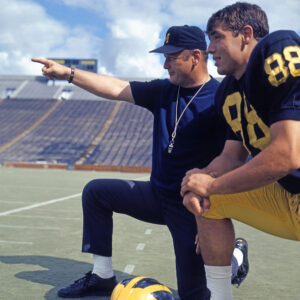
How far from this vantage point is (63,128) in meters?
44.8

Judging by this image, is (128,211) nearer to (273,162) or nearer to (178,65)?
(178,65)

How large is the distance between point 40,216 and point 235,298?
4.95m

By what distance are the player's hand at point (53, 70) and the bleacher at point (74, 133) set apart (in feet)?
87.5

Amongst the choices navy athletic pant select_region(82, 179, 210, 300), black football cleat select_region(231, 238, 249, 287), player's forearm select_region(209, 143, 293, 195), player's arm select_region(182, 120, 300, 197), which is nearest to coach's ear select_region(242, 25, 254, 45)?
player's arm select_region(182, 120, 300, 197)

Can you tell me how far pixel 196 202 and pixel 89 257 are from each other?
2.52 meters

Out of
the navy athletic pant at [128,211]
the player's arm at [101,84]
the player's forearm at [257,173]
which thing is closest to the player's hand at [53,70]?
the player's arm at [101,84]

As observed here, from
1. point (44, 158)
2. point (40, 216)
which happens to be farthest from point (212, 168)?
point (44, 158)

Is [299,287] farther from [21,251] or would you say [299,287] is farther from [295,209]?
[21,251]

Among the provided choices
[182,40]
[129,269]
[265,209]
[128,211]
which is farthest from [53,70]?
[265,209]

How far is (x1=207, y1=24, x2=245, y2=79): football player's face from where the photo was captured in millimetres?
2562

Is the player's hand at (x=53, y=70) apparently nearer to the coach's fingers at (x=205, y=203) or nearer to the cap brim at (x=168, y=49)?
the cap brim at (x=168, y=49)

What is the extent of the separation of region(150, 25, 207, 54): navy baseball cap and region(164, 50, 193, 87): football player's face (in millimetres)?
56

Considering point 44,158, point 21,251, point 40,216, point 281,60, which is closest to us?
point 281,60

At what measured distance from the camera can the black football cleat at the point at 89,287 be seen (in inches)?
139
